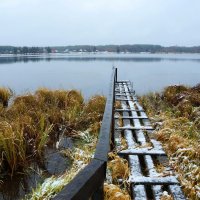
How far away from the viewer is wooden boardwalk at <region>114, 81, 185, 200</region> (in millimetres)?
3996

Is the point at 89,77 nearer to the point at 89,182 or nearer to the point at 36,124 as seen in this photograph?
the point at 36,124

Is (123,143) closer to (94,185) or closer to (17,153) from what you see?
(17,153)

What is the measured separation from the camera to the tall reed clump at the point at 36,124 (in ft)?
19.7

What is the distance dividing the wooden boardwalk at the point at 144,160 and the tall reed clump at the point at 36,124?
1623 millimetres

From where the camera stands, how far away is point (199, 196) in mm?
3975

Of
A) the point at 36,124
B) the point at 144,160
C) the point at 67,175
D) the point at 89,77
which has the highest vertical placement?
the point at 144,160

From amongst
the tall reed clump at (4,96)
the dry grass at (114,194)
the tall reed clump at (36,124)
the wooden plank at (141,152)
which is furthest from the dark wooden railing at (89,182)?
the tall reed clump at (4,96)

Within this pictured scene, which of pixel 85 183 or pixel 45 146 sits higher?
pixel 85 183

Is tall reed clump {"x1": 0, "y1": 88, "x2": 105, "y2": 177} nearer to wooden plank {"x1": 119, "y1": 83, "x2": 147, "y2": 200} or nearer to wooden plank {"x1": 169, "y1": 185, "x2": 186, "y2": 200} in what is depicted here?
wooden plank {"x1": 119, "y1": 83, "x2": 147, "y2": 200}

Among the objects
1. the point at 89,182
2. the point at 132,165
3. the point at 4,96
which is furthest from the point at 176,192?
the point at 4,96

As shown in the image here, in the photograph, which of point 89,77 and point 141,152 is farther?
point 89,77

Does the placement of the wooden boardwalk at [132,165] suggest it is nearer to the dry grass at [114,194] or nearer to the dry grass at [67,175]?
the dry grass at [114,194]

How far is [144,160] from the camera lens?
4.99 m

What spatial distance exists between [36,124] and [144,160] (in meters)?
3.48
